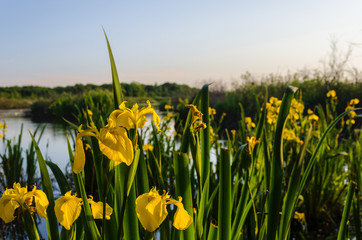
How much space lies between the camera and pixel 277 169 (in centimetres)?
74

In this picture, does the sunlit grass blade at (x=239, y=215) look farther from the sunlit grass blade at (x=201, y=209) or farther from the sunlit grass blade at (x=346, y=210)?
the sunlit grass blade at (x=346, y=210)

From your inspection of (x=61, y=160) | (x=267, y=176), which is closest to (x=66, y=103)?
(x=61, y=160)

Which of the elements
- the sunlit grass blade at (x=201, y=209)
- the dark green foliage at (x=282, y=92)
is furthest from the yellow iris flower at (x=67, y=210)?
the dark green foliage at (x=282, y=92)

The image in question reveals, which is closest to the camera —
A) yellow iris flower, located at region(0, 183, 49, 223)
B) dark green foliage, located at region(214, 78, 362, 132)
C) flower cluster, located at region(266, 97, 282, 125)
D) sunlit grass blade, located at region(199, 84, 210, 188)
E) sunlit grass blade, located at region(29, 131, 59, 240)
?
yellow iris flower, located at region(0, 183, 49, 223)

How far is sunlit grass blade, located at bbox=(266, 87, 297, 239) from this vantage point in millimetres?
707

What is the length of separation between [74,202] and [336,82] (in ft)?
30.6

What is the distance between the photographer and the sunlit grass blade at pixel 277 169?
27.8 inches

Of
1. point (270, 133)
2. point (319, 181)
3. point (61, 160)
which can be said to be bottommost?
point (61, 160)

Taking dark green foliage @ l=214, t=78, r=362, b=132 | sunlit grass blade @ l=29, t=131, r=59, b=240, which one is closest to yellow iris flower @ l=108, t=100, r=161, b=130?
sunlit grass blade @ l=29, t=131, r=59, b=240

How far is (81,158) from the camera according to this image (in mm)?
417

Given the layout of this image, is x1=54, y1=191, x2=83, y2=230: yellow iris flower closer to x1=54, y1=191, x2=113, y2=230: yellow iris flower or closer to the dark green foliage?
x1=54, y1=191, x2=113, y2=230: yellow iris flower

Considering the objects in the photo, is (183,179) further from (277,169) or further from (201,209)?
(277,169)

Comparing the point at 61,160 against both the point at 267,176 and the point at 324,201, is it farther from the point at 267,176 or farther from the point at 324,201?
the point at 267,176

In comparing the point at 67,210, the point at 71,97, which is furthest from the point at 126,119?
the point at 71,97
